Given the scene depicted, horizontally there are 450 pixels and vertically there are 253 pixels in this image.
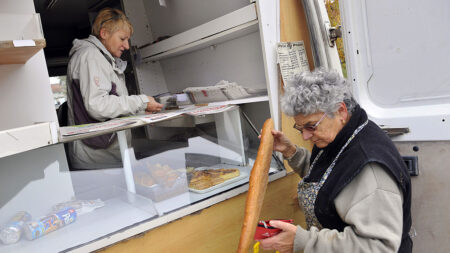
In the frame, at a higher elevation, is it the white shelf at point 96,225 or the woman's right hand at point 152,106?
the woman's right hand at point 152,106

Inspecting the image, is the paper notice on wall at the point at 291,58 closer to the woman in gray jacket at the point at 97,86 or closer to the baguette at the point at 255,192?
the baguette at the point at 255,192

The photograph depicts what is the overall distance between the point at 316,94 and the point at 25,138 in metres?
1.20

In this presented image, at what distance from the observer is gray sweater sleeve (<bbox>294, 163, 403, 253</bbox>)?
1.28m

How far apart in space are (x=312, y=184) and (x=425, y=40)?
948 mm

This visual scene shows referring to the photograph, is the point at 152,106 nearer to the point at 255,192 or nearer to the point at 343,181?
the point at 255,192

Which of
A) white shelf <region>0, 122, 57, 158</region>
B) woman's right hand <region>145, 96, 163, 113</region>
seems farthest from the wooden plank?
woman's right hand <region>145, 96, 163, 113</region>

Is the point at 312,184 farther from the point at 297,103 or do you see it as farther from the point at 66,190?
the point at 66,190

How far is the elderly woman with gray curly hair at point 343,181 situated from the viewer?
4.25ft

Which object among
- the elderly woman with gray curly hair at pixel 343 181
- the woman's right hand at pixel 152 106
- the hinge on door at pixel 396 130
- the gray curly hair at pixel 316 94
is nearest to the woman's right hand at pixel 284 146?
the elderly woman with gray curly hair at pixel 343 181

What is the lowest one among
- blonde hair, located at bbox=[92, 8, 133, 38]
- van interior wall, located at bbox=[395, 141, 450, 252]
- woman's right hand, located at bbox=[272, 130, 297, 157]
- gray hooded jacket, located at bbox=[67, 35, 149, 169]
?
van interior wall, located at bbox=[395, 141, 450, 252]

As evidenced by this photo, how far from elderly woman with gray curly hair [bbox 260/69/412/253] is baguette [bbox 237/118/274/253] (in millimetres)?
107

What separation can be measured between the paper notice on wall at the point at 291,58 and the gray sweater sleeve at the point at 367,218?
0.87 meters

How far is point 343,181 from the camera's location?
138 centimetres

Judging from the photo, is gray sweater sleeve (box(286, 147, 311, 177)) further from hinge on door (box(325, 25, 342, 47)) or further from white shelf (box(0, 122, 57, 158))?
white shelf (box(0, 122, 57, 158))
